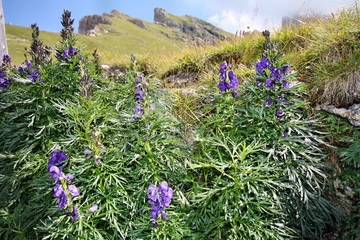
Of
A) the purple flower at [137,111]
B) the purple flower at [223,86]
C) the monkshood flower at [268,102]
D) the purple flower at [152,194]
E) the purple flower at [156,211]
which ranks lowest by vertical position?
the purple flower at [156,211]

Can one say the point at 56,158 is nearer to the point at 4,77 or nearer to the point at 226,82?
the point at 226,82

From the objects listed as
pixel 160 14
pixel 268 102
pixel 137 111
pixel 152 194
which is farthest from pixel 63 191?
pixel 160 14

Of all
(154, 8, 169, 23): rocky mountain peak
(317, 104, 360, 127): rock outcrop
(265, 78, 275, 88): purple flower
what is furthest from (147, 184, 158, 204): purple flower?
(154, 8, 169, 23): rocky mountain peak

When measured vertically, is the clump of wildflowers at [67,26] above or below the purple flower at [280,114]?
above

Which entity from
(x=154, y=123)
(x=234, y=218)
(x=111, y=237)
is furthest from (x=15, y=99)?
(x=234, y=218)

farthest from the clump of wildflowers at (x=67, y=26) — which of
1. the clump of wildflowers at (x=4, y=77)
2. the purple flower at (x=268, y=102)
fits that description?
the purple flower at (x=268, y=102)

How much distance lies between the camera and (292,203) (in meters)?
2.10

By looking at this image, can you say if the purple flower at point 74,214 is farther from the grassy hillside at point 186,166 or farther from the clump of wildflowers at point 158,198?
the clump of wildflowers at point 158,198

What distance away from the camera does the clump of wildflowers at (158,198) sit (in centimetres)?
177

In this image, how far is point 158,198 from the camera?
1774mm

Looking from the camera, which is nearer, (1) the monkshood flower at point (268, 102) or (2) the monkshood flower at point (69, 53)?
(1) the monkshood flower at point (268, 102)

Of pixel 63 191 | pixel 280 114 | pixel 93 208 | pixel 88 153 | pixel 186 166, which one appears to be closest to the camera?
pixel 63 191

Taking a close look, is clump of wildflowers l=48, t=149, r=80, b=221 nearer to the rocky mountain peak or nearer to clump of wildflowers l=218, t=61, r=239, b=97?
clump of wildflowers l=218, t=61, r=239, b=97

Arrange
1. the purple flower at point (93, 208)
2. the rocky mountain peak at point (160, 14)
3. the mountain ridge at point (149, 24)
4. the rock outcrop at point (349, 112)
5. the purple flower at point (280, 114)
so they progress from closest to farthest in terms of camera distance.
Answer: the purple flower at point (93, 208) < the purple flower at point (280, 114) < the rock outcrop at point (349, 112) < the mountain ridge at point (149, 24) < the rocky mountain peak at point (160, 14)
